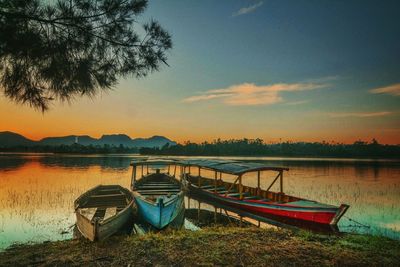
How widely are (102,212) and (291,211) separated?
8777 mm

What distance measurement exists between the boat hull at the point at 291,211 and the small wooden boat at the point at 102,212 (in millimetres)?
6514

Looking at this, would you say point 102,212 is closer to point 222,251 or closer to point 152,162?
point 152,162

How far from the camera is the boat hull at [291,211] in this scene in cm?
1180

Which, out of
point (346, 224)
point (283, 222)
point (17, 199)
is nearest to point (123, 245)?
point (283, 222)

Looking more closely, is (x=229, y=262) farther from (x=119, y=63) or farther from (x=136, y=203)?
(x=136, y=203)

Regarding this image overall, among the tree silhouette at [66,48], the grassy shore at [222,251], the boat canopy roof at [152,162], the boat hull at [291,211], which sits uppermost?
the tree silhouette at [66,48]

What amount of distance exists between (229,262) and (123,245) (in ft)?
10.00

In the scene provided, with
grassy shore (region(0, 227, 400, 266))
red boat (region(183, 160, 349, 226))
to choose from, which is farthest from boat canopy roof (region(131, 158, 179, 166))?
grassy shore (region(0, 227, 400, 266))

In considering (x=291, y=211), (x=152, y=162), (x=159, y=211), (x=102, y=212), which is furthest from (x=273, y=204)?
(x=152, y=162)

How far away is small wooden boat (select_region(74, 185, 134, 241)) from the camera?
341 inches

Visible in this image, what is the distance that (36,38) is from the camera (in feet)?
16.9

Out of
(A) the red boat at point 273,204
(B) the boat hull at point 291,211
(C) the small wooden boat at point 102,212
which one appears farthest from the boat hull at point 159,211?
(A) the red boat at point 273,204

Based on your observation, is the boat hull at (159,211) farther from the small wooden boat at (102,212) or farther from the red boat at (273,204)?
the red boat at (273,204)

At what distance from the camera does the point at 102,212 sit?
1256 cm
